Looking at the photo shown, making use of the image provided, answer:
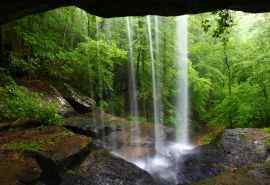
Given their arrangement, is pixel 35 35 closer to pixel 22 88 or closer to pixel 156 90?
pixel 22 88

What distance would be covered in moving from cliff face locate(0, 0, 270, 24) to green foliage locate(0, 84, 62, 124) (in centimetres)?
559

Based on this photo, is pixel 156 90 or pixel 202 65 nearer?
pixel 156 90

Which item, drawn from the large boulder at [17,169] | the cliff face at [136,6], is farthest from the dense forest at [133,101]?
the cliff face at [136,6]

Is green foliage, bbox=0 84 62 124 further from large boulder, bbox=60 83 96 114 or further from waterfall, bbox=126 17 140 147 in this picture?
waterfall, bbox=126 17 140 147

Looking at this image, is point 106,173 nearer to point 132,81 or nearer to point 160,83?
point 160,83

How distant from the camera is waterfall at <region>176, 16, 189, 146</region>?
24.0 meters

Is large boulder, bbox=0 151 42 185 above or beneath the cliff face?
beneath

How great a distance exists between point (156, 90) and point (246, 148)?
10577 mm

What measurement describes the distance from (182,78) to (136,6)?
17.2m

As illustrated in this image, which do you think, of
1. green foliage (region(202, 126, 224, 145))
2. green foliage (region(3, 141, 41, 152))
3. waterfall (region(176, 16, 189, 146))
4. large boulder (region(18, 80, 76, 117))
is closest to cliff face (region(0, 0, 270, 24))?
green foliage (region(3, 141, 41, 152))

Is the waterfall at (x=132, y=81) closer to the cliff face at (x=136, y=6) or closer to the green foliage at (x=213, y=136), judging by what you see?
the green foliage at (x=213, y=136)

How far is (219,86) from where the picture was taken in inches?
965

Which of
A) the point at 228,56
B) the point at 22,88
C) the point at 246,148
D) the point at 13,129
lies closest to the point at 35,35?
the point at 22,88

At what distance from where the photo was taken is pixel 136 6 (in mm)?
7387
